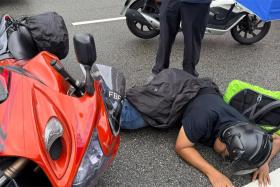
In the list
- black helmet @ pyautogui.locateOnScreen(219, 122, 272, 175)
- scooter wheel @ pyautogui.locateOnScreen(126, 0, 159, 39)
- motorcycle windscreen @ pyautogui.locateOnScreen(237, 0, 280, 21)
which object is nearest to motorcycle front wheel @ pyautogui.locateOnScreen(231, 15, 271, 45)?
motorcycle windscreen @ pyautogui.locateOnScreen(237, 0, 280, 21)

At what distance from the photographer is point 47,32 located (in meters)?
3.01

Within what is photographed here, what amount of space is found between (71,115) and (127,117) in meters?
1.14

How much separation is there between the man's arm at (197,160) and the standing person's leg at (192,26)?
41.0 inches

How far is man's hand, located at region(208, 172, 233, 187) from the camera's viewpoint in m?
2.50

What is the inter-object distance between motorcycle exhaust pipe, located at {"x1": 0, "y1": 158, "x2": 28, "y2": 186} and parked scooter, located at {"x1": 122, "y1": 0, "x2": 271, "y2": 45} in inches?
123

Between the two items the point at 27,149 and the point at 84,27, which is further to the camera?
the point at 84,27

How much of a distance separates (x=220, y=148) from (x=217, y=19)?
7.48ft

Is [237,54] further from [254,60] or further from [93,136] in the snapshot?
[93,136]

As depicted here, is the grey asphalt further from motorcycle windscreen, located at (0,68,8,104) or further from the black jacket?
motorcycle windscreen, located at (0,68,8,104)

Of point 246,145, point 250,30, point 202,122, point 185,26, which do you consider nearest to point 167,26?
point 185,26

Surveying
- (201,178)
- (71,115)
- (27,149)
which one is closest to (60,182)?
(27,149)

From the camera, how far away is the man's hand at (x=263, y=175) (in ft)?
8.50

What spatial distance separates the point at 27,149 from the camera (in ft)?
5.03

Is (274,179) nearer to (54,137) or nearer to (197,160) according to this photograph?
(197,160)
